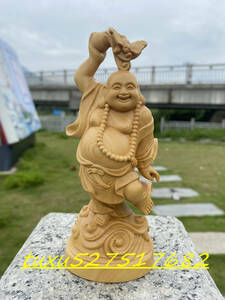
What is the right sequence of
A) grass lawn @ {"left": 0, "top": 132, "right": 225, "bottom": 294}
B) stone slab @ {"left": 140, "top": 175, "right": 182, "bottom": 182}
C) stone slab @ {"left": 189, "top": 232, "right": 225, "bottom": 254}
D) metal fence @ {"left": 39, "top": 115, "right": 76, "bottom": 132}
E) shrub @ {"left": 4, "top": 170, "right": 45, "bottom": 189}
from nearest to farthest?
stone slab @ {"left": 189, "top": 232, "right": 225, "bottom": 254} → grass lawn @ {"left": 0, "top": 132, "right": 225, "bottom": 294} → shrub @ {"left": 4, "top": 170, "right": 45, "bottom": 189} → stone slab @ {"left": 140, "top": 175, "right": 182, "bottom": 182} → metal fence @ {"left": 39, "top": 115, "right": 76, "bottom": 132}

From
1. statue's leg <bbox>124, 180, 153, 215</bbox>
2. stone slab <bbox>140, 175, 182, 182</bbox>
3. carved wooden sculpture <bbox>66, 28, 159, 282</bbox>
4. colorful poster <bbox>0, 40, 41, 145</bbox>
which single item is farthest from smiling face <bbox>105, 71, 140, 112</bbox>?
colorful poster <bbox>0, 40, 41, 145</bbox>

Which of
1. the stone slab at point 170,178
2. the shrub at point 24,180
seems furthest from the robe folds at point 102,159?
the stone slab at point 170,178

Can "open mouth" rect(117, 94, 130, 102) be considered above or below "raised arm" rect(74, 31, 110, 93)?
below

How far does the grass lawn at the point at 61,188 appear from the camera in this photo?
358 cm

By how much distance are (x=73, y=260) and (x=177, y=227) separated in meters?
1.41

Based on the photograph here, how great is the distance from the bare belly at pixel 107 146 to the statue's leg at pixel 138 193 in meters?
0.20

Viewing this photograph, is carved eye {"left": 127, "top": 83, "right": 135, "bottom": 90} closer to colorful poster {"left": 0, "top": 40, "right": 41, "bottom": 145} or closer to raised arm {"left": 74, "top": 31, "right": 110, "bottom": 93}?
raised arm {"left": 74, "top": 31, "right": 110, "bottom": 93}

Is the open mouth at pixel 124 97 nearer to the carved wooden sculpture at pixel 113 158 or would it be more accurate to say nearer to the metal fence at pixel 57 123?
the carved wooden sculpture at pixel 113 158

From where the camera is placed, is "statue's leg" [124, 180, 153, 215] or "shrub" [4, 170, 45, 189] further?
"shrub" [4, 170, 45, 189]

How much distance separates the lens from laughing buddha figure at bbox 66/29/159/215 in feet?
6.45

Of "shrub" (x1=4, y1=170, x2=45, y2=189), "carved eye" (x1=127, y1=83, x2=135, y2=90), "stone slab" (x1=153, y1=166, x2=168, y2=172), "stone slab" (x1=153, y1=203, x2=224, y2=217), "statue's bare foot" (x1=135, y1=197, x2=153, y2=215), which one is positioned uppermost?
"carved eye" (x1=127, y1=83, x2=135, y2=90)

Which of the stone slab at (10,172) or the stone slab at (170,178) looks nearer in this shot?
the stone slab at (170,178)

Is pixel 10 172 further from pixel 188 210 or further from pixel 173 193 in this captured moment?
pixel 188 210

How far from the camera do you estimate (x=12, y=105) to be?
673 cm
